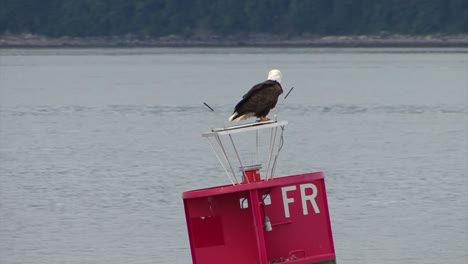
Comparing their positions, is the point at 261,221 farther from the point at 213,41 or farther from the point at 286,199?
the point at 213,41

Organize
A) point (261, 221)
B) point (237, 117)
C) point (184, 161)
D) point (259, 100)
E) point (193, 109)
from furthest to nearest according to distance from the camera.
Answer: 1. point (193, 109)
2. point (184, 161)
3. point (237, 117)
4. point (259, 100)
5. point (261, 221)

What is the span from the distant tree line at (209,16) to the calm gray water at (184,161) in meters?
31.7

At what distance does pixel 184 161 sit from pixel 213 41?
260ft

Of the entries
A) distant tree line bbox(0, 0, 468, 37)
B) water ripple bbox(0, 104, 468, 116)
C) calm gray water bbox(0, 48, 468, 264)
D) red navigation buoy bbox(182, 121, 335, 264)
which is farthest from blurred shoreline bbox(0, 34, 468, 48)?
red navigation buoy bbox(182, 121, 335, 264)

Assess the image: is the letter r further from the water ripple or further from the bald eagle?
the water ripple

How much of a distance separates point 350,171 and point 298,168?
3.14ft

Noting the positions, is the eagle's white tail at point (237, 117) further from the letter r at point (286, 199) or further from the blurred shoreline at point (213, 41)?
the blurred shoreline at point (213, 41)

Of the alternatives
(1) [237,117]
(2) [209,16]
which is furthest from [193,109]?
(2) [209,16]

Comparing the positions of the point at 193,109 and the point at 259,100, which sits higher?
the point at 193,109

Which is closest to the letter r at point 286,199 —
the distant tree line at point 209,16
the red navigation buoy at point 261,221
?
the red navigation buoy at point 261,221

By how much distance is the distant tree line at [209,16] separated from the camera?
101562mm

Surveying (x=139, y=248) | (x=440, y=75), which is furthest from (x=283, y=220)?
(x=440, y=75)

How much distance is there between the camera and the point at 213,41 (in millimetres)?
107625

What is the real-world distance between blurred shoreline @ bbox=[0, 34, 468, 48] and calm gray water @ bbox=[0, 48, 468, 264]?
32153 millimetres
